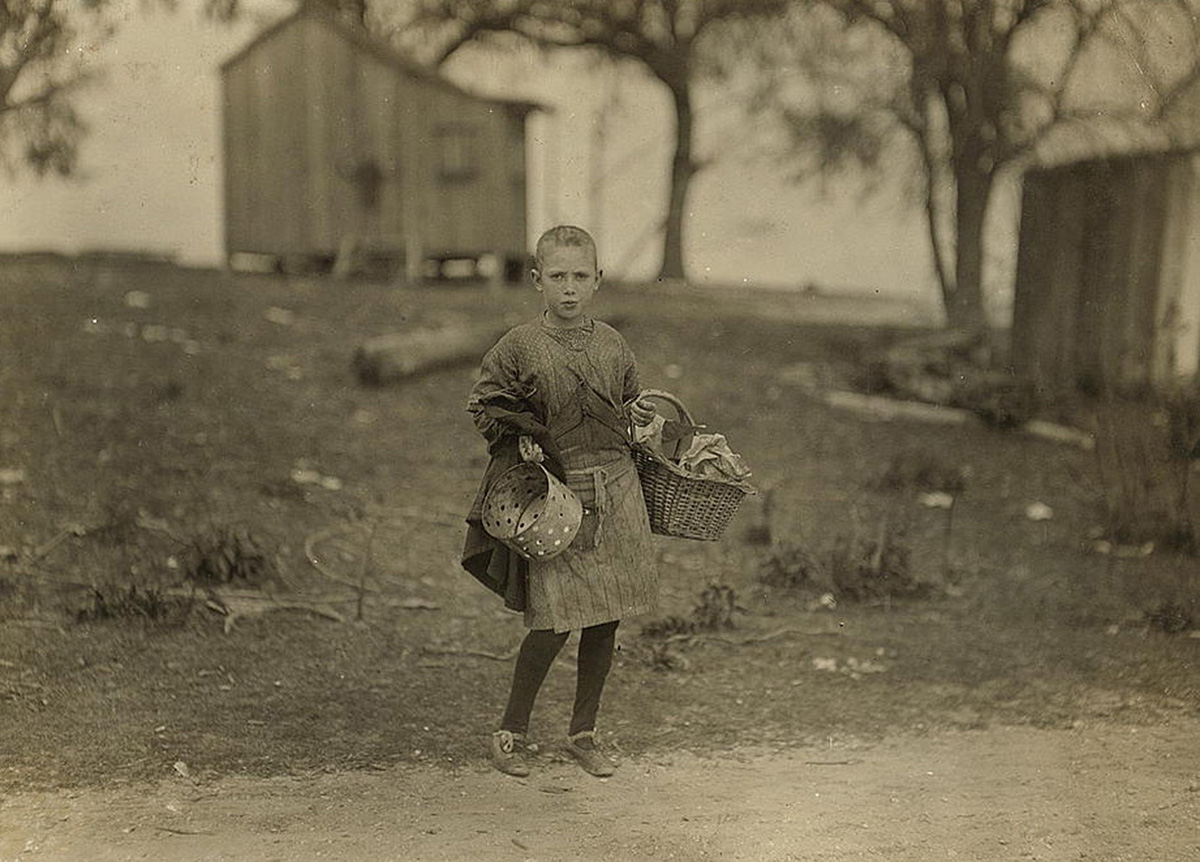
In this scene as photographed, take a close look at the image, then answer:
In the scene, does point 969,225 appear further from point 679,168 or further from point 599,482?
point 599,482

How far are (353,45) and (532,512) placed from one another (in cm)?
1185

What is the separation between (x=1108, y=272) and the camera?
412 inches

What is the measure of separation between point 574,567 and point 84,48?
3.47 m

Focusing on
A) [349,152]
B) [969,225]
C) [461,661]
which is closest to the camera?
[461,661]

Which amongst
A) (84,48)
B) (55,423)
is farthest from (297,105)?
(84,48)

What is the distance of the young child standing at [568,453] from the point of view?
12.2 feet

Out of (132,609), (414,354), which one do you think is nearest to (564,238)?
(132,609)

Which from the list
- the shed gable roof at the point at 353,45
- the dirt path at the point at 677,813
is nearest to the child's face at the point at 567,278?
the dirt path at the point at 677,813

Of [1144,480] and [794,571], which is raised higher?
[1144,480]

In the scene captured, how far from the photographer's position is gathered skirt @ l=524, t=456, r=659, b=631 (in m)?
3.79

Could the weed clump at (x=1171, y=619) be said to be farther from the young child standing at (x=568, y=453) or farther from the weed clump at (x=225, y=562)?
the weed clump at (x=225, y=562)

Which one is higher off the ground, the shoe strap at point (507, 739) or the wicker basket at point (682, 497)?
the wicker basket at point (682, 497)

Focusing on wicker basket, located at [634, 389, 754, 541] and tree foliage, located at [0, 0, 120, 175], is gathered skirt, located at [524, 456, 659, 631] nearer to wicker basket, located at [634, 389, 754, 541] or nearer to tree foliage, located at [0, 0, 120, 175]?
A: wicker basket, located at [634, 389, 754, 541]

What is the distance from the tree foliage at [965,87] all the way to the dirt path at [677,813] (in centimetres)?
402
